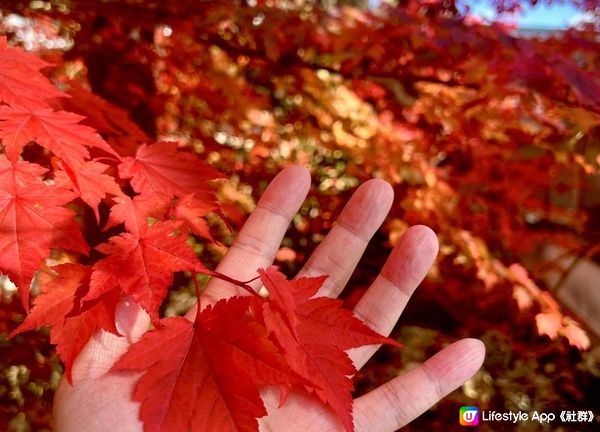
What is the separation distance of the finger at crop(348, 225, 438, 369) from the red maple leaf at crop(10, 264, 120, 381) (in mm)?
603

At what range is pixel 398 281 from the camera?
1.31m

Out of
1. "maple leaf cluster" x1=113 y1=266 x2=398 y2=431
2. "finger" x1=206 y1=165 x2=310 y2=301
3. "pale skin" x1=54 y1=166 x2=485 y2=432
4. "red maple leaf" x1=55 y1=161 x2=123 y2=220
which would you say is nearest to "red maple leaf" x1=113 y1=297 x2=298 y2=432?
"maple leaf cluster" x1=113 y1=266 x2=398 y2=431

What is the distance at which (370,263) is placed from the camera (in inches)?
118

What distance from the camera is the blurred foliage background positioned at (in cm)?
186

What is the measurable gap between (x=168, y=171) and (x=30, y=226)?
1.06ft

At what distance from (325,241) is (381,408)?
1.42 feet

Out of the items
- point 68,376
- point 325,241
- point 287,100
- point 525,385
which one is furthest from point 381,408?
point 287,100

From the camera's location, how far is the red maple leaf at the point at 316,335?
0.91m

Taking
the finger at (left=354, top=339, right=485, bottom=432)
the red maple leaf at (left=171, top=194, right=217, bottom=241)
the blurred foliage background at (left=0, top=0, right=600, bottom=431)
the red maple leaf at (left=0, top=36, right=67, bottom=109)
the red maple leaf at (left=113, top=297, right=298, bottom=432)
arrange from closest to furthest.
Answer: the red maple leaf at (left=113, top=297, right=298, bottom=432)
the red maple leaf at (left=0, top=36, right=67, bottom=109)
the red maple leaf at (left=171, top=194, right=217, bottom=241)
the finger at (left=354, top=339, right=485, bottom=432)
the blurred foliage background at (left=0, top=0, right=600, bottom=431)

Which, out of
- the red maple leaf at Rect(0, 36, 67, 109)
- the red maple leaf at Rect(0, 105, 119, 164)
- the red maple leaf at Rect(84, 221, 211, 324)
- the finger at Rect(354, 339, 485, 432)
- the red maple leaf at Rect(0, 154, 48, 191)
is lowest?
the finger at Rect(354, 339, 485, 432)

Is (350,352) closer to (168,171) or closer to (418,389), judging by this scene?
(418,389)

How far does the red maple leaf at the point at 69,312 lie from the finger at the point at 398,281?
603 mm

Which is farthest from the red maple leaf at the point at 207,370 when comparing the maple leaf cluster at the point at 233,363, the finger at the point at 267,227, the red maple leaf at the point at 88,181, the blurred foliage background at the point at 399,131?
the blurred foliage background at the point at 399,131

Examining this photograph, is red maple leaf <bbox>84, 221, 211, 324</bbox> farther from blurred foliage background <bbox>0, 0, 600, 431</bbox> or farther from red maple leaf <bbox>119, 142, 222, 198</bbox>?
blurred foliage background <bbox>0, 0, 600, 431</bbox>
